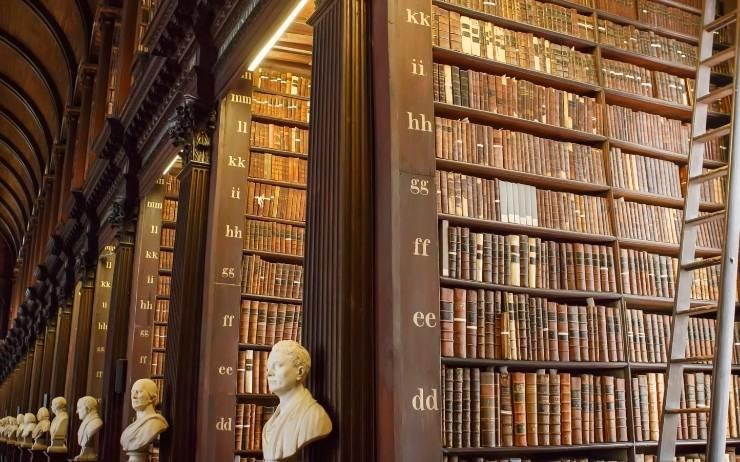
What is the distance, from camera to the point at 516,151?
10.9 feet

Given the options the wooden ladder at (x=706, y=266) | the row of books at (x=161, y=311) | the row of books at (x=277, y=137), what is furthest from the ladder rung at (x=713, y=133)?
the row of books at (x=161, y=311)

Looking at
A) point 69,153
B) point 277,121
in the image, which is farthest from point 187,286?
point 69,153

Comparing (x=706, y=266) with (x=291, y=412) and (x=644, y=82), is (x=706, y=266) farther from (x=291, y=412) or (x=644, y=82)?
(x=291, y=412)

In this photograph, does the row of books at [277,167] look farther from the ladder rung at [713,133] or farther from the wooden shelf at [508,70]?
the ladder rung at [713,133]

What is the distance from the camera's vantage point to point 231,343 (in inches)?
173

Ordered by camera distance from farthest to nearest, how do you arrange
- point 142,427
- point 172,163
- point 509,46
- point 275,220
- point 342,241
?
point 172,163 < point 275,220 < point 142,427 < point 509,46 < point 342,241

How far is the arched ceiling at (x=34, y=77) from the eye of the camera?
13.0m

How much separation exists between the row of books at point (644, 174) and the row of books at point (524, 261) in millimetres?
395

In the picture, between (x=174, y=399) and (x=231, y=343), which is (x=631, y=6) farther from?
(x=174, y=399)

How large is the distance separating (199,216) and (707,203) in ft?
9.89

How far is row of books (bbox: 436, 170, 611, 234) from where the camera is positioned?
120 inches

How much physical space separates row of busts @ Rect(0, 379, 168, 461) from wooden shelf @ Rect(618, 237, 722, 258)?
2.85m

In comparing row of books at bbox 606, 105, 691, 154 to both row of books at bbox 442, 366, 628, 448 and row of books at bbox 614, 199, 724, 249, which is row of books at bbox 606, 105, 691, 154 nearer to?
row of books at bbox 614, 199, 724, 249

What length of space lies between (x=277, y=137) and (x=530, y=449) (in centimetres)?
295
